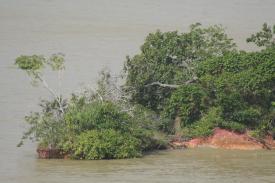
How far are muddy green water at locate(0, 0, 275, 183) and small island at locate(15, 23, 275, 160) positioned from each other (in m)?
0.49

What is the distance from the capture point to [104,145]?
20953 millimetres

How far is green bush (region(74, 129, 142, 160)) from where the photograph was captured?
20.9 meters

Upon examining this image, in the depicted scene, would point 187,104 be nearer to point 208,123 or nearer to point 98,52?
point 208,123

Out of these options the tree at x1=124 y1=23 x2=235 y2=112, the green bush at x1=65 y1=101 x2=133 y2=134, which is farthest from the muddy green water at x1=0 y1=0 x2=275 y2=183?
the tree at x1=124 y1=23 x2=235 y2=112

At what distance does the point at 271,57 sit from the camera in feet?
75.7

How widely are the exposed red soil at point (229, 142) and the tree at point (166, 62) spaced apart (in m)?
1.48

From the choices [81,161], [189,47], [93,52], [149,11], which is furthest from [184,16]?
[81,161]

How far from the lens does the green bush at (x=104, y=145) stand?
20.9m

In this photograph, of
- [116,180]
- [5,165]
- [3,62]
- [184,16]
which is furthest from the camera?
[184,16]

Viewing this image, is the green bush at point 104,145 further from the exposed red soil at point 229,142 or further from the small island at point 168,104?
the exposed red soil at point 229,142

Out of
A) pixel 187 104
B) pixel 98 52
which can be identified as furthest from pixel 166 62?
pixel 98 52

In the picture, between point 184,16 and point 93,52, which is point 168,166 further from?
point 184,16

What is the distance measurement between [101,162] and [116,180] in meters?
1.94

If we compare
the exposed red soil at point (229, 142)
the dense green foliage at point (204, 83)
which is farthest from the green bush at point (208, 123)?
the exposed red soil at point (229, 142)
